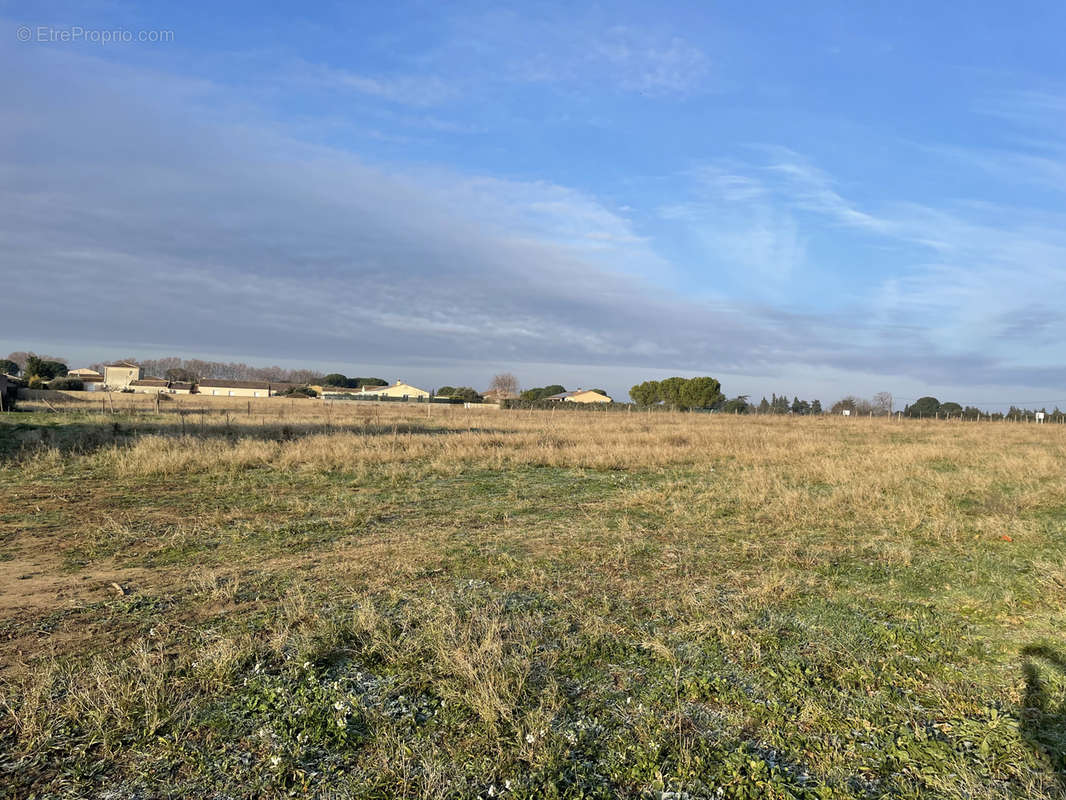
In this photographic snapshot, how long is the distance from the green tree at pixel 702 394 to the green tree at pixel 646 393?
18.3 feet

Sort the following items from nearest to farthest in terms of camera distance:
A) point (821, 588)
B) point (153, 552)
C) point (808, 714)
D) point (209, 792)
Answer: point (209, 792) < point (808, 714) < point (821, 588) < point (153, 552)

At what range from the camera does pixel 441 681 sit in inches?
153

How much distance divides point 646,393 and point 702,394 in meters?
9.69

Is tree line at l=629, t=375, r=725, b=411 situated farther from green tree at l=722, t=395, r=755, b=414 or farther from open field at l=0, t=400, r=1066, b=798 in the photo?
open field at l=0, t=400, r=1066, b=798

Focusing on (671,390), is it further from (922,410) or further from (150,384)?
(150,384)

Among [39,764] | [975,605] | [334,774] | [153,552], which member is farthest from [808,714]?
[153,552]

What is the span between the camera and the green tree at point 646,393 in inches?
3063

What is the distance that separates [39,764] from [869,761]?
414 centimetres

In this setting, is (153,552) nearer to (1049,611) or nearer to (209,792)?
(209,792)

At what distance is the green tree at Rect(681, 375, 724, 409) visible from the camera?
231 ft

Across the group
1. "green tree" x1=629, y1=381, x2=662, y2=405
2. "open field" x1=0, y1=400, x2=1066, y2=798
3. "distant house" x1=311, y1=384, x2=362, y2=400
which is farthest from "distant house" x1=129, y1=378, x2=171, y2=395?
"open field" x1=0, y1=400, x2=1066, y2=798

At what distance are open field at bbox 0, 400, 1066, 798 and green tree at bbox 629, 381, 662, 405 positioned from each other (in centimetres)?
6824

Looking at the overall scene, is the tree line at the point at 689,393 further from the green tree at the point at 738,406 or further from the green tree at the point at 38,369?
the green tree at the point at 38,369

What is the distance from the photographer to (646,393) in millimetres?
79312
